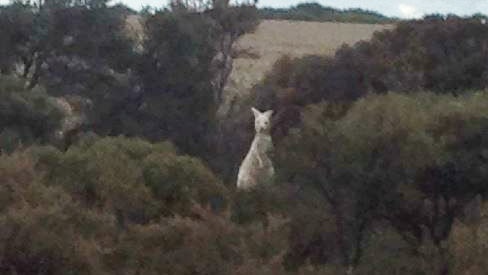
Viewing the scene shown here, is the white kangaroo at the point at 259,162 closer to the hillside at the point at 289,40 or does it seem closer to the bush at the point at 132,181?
the bush at the point at 132,181

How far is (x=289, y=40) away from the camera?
78.3 metres

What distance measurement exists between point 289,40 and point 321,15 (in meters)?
21.0

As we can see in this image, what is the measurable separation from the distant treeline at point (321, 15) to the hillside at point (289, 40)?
4.77m

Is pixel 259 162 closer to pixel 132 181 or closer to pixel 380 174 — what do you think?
pixel 380 174

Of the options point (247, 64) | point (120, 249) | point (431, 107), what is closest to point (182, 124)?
point (431, 107)

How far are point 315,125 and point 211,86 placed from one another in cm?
1992

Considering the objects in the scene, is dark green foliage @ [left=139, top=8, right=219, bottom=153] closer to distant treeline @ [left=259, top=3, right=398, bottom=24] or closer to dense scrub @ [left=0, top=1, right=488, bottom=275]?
dense scrub @ [left=0, top=1, right=488, bottom=275]

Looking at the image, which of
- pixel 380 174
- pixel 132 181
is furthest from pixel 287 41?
pixel 132 181

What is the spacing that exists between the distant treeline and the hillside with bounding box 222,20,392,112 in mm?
4767

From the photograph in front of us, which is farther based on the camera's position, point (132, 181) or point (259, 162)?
point (259, 162)

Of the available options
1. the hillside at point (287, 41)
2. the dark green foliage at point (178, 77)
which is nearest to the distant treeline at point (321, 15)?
the hillside at point (287, 41)

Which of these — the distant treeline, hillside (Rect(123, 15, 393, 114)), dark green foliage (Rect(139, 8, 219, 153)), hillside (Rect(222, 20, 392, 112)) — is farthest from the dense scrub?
the distant treeline

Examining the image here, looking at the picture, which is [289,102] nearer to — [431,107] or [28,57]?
[28,57]

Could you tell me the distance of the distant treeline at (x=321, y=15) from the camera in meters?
92.6
